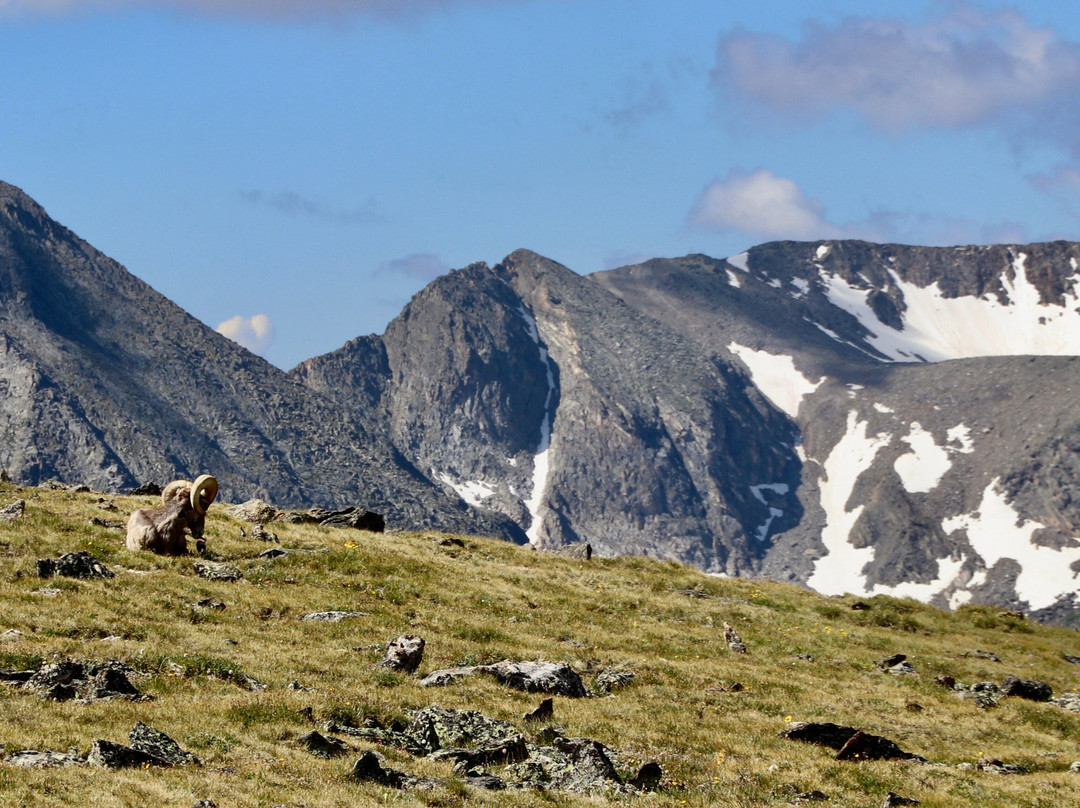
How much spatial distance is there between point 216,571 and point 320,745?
1810 cm

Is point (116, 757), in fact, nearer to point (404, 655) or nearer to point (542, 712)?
point (542, 712)

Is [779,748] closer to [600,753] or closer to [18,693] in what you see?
[600,753]

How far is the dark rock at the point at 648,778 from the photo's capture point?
22828 mm

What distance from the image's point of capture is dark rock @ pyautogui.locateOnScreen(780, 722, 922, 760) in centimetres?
2762

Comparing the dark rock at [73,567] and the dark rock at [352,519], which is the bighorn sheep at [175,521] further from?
the dark rock at [352,519]

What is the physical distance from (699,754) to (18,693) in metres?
13.9

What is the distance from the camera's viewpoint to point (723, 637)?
44.5 m

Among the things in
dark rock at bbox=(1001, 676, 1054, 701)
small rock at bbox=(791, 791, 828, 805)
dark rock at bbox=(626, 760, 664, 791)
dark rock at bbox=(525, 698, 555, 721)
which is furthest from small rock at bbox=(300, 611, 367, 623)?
dark rock at bbox=(1001, 676, 1054, 701)

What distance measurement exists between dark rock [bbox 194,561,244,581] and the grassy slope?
0.67 m

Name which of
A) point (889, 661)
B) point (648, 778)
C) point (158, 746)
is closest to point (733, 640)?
point (889, 661)

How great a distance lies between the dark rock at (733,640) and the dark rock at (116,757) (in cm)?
2626

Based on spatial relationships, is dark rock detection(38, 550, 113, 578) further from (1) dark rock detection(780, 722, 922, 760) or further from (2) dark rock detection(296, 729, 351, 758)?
(1) dark rock detection(780, 722, 922, 760)

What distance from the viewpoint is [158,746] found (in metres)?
19.9

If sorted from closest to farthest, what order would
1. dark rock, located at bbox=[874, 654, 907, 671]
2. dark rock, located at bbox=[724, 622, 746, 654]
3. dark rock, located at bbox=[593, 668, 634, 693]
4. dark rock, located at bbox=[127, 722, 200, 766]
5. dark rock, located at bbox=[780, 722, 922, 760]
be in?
dark rock, located at bbox=[127, 722, 200, 766], dark rock, located at bbox=[780, 722, 922, 760], dark rock, located at bbox=[593, 668, 634, 693], dark rock, located at bbox=[724, 622, 746, 654], dark rock, located at bbox=[874, 654, 907, 671]
